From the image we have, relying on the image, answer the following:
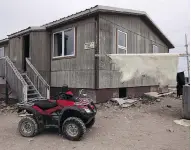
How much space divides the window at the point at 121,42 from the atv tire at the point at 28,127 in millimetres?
5972

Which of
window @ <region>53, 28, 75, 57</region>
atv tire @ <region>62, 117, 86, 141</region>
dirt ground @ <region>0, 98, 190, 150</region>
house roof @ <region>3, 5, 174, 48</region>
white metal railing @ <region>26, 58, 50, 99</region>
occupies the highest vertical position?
house roof @ <region>3, 5, 174, 48</region>

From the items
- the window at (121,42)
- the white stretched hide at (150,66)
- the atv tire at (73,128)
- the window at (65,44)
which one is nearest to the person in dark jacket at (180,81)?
the white stretched hide at (150,66)

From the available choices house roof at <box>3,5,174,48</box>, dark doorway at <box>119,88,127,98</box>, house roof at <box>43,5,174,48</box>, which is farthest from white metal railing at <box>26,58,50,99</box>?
dark doorway at <box>119,88,127,98</box>

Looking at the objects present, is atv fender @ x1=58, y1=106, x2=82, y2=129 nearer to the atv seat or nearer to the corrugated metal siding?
the atv seat

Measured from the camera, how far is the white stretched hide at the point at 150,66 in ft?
15.7

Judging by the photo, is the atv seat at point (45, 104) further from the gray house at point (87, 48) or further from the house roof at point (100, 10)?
the house roof at point (100, 10)

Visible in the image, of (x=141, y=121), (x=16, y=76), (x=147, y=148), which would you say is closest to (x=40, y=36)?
(x=16, y=76)

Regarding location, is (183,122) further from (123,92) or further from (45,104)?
(123,92)

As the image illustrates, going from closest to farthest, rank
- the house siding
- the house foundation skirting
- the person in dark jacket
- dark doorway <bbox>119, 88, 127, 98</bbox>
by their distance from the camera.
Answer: the person in dark jacket, the house foundation skirting, the house siding, dark doorway <bbox>119, 88, 127, 98</bbox>

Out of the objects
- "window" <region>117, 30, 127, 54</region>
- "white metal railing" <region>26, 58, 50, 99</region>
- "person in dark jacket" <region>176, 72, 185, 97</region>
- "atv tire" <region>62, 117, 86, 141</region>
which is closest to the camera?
"atv tire" <region>62, 117, 86, 141</region>

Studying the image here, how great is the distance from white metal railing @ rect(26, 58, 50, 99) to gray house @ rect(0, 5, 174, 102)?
0.57ft

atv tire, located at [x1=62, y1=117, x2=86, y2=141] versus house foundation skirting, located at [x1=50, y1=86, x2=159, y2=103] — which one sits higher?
house foundation skirting, located at [x1=50, y1=86, x2=159, y2=103]

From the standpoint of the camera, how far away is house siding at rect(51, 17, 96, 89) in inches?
352

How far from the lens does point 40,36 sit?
1064cm
